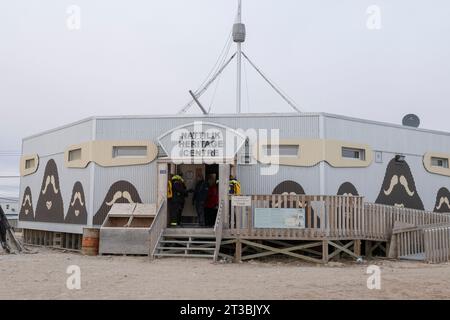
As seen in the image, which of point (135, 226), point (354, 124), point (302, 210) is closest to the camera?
point (302, 210)

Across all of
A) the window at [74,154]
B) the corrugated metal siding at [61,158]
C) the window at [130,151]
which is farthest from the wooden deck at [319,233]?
the window at [74,154]

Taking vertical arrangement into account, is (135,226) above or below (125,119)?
below

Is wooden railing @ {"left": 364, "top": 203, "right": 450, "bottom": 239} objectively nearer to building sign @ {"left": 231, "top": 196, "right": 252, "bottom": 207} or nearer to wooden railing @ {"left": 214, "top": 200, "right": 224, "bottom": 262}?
building sign @ {"left": 231, "top": 196, "right": 252, "bottom": 207}

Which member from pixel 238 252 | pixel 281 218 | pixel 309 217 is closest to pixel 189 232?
pixel 238 252

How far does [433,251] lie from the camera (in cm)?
1523

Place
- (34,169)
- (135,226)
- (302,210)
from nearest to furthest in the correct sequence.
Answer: (302,210)
(135,226)
(34,169)

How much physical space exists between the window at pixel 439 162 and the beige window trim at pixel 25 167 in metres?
16.6

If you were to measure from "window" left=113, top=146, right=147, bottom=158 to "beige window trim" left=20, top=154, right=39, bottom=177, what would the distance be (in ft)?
20.0

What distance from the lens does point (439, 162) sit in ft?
69.2

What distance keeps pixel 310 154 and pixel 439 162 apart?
673cm

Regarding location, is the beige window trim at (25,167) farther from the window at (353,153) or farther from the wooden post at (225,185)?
the window at (353,153)
